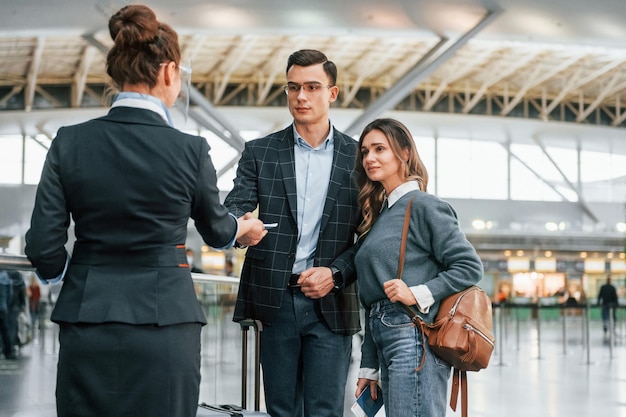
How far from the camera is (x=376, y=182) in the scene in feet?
12.0

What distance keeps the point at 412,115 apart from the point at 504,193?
286 inches

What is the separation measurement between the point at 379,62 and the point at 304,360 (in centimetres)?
3763

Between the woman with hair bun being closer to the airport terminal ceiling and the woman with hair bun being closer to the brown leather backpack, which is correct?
the brown leather backpack

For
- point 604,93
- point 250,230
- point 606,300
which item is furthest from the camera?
point 604,93

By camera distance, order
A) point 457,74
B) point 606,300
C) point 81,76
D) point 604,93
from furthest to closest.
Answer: point 604,93 → point 457,74 → point 81,76 → point 606,300

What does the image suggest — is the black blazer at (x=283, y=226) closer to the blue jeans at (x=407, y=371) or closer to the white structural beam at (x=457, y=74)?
the blue jeans at (x=407, y=371)

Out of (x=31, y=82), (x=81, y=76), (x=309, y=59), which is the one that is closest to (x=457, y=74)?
(x=81, y=76)

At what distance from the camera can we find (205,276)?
25.1 feet

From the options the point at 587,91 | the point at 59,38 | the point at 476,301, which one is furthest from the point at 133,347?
the point at 587,91

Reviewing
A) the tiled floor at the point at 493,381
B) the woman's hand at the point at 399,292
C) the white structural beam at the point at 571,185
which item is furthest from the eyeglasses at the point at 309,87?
the white structural beam at the point at 571,185

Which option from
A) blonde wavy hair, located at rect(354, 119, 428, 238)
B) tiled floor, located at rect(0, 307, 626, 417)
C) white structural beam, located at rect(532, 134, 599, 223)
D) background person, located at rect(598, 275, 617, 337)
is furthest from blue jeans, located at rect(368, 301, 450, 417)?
white structural beam, located at rect(532, 134, 599, 223)

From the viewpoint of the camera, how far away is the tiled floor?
5617 mm

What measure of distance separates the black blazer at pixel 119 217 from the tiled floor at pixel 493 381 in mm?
904

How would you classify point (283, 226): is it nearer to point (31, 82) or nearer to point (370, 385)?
point (370, 385)
